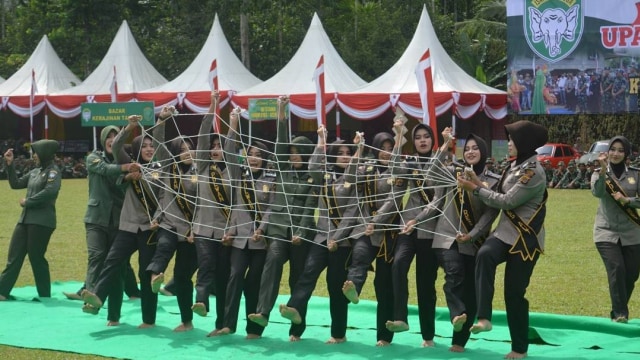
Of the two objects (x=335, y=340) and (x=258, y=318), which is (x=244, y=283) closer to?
(x=258, y=318)

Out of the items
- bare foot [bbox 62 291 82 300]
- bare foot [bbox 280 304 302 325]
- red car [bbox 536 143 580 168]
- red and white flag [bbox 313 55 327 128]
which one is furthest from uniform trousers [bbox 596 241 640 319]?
red car [bbox 536 143 580 168]

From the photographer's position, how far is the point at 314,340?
26.2 ft

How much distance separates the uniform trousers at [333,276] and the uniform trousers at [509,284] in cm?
122

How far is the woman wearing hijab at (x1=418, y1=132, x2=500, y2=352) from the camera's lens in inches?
284

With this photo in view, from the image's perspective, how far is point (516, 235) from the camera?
6953mm

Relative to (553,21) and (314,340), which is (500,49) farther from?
(314,340)

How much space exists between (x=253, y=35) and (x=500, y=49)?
31.7ft

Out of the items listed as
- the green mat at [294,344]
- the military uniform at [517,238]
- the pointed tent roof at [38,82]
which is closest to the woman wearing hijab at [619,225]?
the green mat at [294,344]

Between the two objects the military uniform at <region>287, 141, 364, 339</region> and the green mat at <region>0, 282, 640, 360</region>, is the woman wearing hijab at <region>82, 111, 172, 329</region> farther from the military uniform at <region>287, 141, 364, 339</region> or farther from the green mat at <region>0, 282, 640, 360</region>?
the military uniform at <region>287, 141, 364, 339</region>

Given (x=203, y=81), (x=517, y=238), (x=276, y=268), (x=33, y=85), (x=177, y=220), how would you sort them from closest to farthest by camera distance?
(x=517, y=238), (x=276, y=268), (x=177, y=220), (x=203, y=81), (x=33, y=85)

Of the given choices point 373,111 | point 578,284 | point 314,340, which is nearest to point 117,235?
point 314,340

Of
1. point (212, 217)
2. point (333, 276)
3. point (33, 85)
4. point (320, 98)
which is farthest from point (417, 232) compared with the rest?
point (33, 85)

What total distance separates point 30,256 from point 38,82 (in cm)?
2314

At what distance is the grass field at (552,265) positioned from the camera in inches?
383
